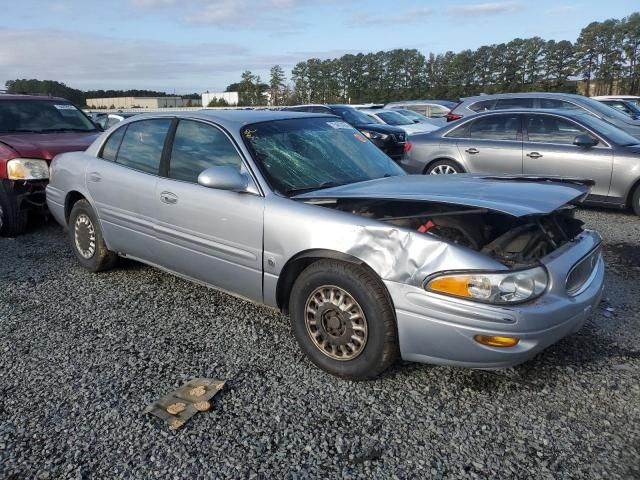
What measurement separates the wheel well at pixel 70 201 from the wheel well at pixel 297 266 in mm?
2744

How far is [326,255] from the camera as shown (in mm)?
3203

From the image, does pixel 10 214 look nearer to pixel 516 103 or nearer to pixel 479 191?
pixel 479 191

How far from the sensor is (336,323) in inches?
127

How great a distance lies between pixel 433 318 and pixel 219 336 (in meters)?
1.67

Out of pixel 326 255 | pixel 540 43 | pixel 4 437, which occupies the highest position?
pixel 540 43

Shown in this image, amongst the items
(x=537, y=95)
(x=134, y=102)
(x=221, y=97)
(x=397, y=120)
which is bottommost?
(x=397, y=120)

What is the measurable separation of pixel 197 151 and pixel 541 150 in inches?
220

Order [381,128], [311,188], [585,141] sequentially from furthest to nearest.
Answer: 1. [381,128]
2. [585,141]
3. [311,188]

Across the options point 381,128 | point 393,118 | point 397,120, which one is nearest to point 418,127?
point 397,120

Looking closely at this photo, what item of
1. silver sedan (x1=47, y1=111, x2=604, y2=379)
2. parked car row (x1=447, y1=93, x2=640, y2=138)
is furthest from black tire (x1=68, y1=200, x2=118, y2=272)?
parked car row (x1=447, y1=93, x2=640, y2=138)

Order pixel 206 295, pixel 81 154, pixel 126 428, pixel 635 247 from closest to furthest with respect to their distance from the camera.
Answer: pixel 126 428
pixel 206 295
pixel 81 154
pixel 635 247

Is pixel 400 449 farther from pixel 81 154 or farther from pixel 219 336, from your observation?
pixel 81 154

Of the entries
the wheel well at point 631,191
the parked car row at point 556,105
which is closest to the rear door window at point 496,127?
the parked car row at point 556,105

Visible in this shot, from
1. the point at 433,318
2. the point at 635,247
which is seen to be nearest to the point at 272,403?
the point at 433,318
